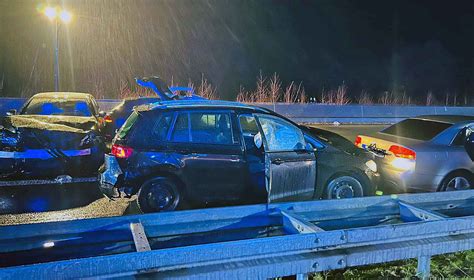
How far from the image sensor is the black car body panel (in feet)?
24.7

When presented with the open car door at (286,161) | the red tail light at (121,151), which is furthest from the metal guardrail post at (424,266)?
the red tail light at (121,151)

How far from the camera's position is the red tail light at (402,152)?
21.4 ft

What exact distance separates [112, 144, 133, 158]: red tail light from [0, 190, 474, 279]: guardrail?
2170 mm

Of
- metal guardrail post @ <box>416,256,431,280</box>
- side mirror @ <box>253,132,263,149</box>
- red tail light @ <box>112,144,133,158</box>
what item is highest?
side mirror @ <box>253,132,263,149</box>

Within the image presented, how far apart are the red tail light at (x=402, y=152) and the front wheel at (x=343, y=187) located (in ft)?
3.05

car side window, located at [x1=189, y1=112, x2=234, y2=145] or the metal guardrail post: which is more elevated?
car side window, located at [x1=189, y1=112, x2=234, y2=145]

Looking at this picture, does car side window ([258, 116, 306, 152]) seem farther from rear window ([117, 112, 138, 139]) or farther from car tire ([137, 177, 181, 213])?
rear window ([117, 112, 138, 139])

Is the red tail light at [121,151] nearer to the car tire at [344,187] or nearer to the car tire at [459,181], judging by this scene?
the car tire at [344,187]

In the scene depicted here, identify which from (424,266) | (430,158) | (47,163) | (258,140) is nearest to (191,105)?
(258,140)

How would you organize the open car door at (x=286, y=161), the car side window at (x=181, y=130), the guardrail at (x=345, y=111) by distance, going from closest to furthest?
the open car door at (x=286, y=161) → the car side window at (x=181, y=130) → the guardrail at (x=345, y=111)

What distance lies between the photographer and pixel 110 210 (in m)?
6.36

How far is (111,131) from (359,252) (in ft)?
28.4

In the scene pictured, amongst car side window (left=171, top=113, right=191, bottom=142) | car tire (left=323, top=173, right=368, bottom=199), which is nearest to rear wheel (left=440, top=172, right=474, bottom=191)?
car tire (left=323, top=173, right=368, bottom=199)

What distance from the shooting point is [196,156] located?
571cm
